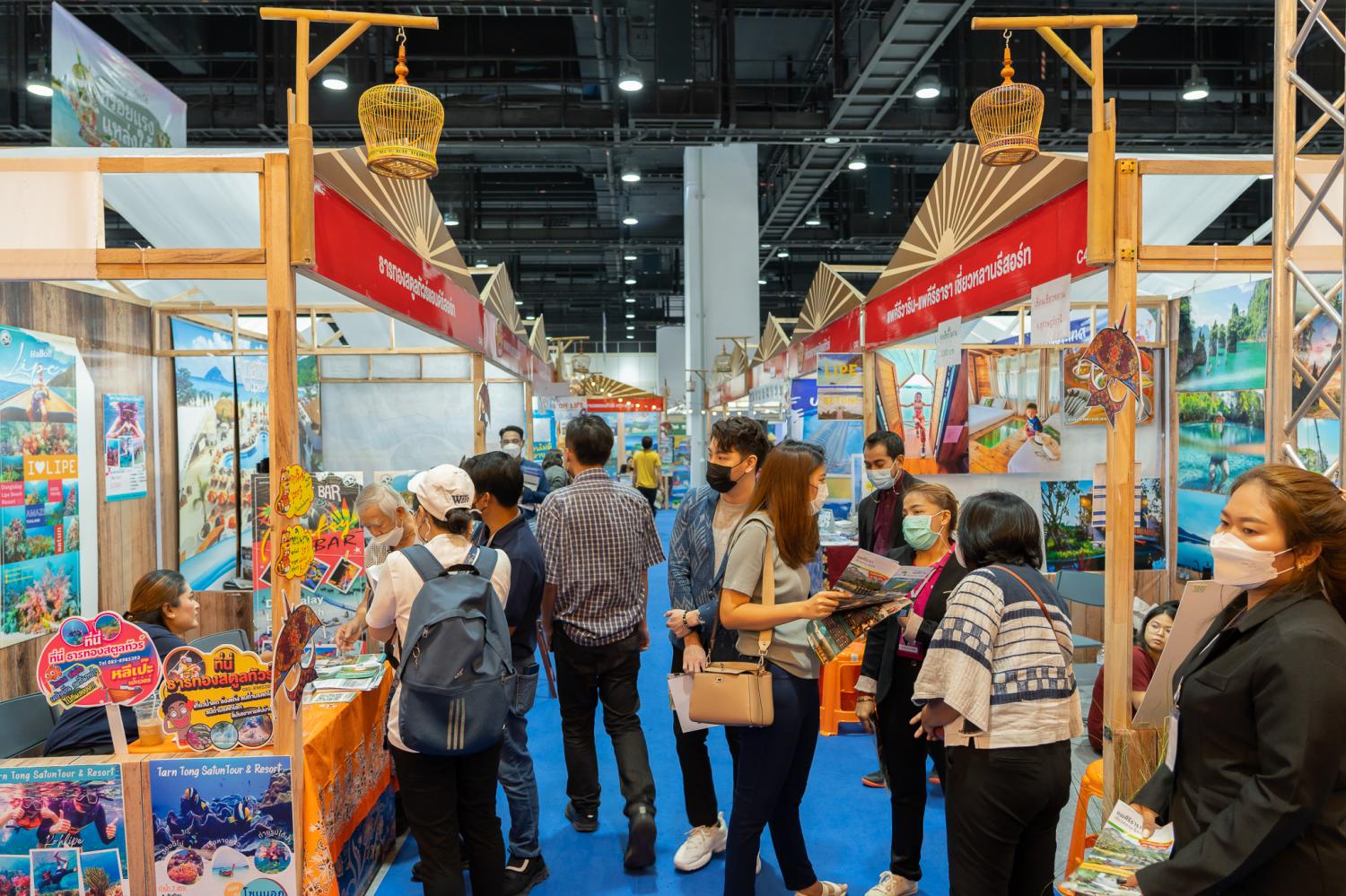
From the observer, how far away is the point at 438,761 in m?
2.70

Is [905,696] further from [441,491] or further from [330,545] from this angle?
[330,545]

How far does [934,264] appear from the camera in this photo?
190 inches

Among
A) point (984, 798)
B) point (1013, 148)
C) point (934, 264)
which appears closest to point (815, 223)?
point (934, 264)

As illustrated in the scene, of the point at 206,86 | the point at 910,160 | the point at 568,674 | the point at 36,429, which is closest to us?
the point at 568,674

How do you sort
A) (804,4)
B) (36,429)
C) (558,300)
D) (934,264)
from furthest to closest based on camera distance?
(558,300) < (804,4) < (934,264) < (36,429)

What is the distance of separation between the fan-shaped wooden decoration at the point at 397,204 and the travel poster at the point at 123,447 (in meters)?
1.96

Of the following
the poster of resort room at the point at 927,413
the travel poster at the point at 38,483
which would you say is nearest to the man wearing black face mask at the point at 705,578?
the travel poster at the point at 38,483

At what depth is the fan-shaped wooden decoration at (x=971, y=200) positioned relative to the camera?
3.39 metres

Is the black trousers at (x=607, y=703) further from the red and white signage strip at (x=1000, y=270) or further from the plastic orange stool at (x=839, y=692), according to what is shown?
the red and white signage strip at (x=1000, y=270)

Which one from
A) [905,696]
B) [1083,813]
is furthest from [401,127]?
[1083,813]

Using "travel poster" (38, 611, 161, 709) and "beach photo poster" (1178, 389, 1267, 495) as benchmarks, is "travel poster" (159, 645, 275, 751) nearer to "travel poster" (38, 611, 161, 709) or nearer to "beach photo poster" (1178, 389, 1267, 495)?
"travel poster" (38, 611, 161, 709)

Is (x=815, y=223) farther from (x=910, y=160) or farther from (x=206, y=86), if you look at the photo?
(x=206, y=86)

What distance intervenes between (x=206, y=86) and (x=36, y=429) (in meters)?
8.93

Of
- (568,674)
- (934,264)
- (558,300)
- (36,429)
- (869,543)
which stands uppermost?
(558,300)
